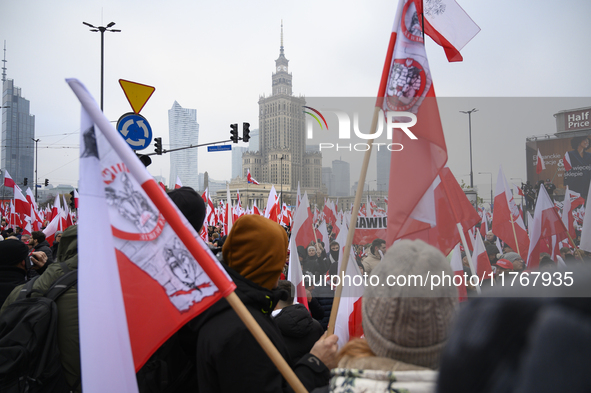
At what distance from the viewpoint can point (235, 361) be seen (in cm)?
158

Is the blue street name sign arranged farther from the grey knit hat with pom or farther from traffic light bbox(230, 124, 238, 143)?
the grey knit hat with pom

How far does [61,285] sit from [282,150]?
85.0 meters

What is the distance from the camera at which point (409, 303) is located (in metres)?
1.08

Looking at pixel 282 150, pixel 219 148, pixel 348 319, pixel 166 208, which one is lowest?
pixel 348 319

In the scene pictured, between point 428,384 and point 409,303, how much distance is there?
0.73ft

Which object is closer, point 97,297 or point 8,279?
point 97,297

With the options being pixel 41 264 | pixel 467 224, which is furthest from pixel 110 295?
pixel 467 224

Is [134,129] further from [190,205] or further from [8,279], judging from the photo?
[190,205]

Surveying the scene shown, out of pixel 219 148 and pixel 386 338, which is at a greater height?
pixel 219 148

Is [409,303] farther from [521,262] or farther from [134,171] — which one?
[521,262]

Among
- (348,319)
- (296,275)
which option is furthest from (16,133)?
(348,319)

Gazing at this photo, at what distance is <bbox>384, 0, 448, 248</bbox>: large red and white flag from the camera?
2.74 m

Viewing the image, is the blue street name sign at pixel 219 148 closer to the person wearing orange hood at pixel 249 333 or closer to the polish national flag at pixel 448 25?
the polish national flag at pixel 448 25

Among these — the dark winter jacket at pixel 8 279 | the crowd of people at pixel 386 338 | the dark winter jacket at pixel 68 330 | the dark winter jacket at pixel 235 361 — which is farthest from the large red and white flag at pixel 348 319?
the dark winter jacket at pixel 8 279
